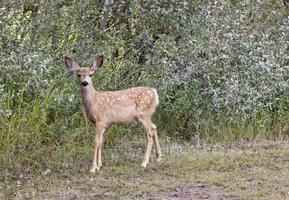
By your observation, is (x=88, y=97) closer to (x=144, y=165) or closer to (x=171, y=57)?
(x=144, y=165)

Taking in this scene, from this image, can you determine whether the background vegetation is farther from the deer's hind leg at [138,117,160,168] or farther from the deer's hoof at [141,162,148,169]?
the deer's hoof at [141,162,148,169]

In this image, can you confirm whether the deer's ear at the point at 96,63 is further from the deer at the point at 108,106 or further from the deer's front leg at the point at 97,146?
the deer's front leg at the point at 97,146

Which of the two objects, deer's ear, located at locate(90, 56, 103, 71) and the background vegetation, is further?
the background vegetation

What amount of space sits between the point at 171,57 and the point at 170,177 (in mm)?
3257

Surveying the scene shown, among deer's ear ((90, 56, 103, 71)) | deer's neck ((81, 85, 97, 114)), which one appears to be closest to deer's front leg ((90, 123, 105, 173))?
deer's neck ((81, 85, 97, 114))

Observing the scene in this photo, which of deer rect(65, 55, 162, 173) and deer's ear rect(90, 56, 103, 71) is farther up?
deer's ear rect(90, 56, 103, 71)

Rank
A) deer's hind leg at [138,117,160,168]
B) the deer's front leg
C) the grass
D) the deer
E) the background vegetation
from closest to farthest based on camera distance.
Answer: the grass
the deer's front leg
the deer
deer's hind leg at [138,117,160,168]
the background vegetation

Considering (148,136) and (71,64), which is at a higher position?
(71,64)

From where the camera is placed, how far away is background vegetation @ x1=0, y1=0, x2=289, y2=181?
35.0ft

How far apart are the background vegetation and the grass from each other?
1.02m

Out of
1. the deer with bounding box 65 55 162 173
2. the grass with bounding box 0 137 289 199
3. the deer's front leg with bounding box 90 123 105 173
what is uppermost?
the deer with bounding box 65 55 162 173

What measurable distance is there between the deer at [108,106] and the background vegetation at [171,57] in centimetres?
A: 99

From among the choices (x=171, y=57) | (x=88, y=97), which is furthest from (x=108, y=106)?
(x=171, y=57)

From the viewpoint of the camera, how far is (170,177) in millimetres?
8609
